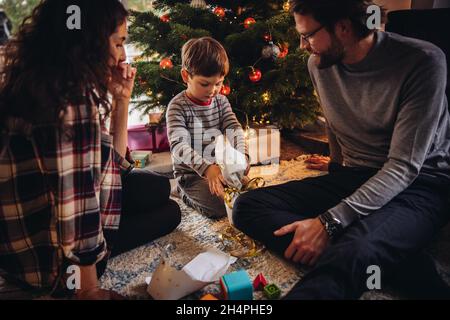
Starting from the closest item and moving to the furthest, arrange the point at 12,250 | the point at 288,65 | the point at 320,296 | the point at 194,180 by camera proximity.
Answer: the point at 320,296
the point at 12,250
the point at 194,180
the point at 288,65

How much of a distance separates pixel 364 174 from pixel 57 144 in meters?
0.85

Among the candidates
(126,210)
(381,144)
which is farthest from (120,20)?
(381,144)

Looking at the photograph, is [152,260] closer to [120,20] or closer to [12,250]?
[12,250]

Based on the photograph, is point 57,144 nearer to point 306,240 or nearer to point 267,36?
point 306,240

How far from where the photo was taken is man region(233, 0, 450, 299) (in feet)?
2.62

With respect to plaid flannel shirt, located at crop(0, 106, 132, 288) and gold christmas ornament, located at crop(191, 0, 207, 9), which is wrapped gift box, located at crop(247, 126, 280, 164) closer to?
gold christmas ornament, located at crop(191, 0, 207, 9)

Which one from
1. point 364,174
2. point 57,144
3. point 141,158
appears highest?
point 57,144

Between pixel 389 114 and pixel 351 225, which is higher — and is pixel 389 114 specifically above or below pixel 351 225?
above

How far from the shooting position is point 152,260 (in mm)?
1076

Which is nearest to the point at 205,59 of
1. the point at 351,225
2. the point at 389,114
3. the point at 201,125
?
the point at 201,125

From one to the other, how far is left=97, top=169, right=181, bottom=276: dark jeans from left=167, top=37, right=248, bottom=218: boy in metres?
0.19

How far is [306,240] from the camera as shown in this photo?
2.97 ft

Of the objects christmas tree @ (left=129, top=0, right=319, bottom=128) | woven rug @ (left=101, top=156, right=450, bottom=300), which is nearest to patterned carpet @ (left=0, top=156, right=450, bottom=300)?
woven rug @ (left=101, top=156, right=450, bottom=300)

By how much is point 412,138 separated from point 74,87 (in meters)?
0.81
